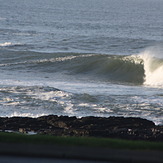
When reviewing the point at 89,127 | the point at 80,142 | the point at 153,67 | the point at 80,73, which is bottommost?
the point at 80,142

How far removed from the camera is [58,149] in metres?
9.72

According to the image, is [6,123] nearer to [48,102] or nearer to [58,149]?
[58,149]

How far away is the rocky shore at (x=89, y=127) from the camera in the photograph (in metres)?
11.9

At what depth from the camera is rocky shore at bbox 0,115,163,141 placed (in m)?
11.9

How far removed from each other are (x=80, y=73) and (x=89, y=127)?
2149cm

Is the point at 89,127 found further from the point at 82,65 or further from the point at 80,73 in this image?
the point at 82,65

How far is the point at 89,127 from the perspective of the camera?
526 inches

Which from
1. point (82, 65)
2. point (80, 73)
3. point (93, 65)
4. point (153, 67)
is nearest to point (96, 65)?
point (93, 65)

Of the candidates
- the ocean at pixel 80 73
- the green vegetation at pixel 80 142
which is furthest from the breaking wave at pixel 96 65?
the green vegetation at pixel 80 142

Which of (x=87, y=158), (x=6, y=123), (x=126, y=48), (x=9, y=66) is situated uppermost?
(x=126, y=48)

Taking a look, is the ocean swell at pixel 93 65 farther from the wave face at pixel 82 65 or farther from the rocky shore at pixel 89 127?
the rocky shore at pixel 89 127

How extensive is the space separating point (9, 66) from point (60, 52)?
7.90 meters

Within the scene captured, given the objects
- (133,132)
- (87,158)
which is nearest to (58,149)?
(87,158)

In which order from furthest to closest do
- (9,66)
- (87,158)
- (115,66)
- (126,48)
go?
1. (126,48)
2. (115,66)
3. (9,66)
4. (87,158)
